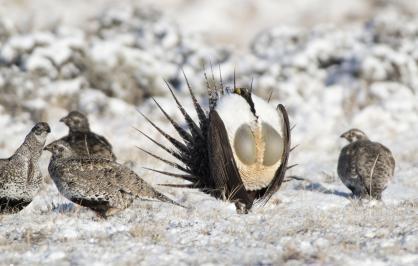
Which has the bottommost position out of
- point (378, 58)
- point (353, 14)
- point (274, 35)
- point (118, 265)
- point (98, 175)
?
point (118, 265)

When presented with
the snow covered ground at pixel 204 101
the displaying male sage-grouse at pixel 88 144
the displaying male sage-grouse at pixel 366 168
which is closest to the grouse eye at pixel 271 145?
the snow covered ground at pixel 204 101

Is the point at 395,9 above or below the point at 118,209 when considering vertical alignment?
above

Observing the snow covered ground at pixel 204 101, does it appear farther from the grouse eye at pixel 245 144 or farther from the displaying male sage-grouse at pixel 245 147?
the grouse eye at pixel 245 144

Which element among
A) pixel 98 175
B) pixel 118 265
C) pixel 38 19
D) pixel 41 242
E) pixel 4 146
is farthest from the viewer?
pixel 38 19

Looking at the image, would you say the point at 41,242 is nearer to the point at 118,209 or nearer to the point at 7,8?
the point at 118,209

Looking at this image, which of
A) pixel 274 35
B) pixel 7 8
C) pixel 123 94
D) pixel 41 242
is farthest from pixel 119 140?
pixel 7 8

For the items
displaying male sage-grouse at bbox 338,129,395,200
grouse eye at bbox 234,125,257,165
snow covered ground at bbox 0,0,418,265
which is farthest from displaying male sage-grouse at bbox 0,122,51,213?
displaying male sage-grouse at bbox 338,129,395,200

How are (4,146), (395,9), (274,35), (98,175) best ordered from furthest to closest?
(395,9), (274,35), (4,146), (98,175)

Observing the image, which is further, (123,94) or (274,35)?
(274,35)

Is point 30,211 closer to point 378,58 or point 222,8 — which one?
point 378,58
